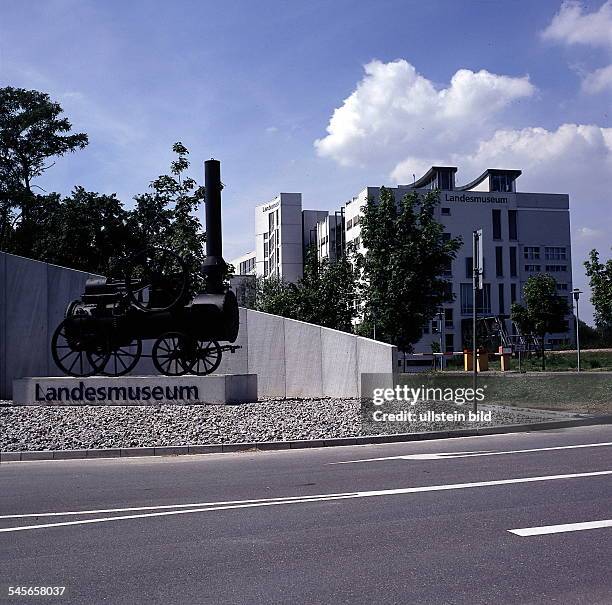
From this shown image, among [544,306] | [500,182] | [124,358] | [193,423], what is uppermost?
[500,182]

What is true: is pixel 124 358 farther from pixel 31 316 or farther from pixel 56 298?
pixel 31 316

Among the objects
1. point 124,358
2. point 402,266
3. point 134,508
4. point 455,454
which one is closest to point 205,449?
point 455,454

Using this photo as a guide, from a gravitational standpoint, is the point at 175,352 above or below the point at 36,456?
above

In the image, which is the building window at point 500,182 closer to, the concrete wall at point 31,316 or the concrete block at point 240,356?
the concrete block at point 240,356

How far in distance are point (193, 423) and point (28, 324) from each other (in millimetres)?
10355

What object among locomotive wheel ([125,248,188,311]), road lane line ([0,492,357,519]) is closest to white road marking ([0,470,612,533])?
road lane line ([0,492,357,519])

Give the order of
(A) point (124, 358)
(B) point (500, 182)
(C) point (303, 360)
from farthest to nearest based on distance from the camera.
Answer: (B) point (500, 182), (A) point (124, 358), (C) point (303, 360)

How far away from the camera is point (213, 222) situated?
22.6 meters

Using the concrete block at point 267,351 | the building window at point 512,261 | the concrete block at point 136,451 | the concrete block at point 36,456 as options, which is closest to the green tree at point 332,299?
the concrete block at point 267,351

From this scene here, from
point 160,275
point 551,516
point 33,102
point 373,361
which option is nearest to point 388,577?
point 551,516

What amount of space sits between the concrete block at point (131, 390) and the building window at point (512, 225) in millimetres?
63661

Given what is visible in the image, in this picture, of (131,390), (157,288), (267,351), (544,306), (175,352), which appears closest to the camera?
(131,390)

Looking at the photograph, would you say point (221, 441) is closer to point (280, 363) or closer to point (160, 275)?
point (160, 275)

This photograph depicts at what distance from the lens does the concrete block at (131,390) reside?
20.3 m
